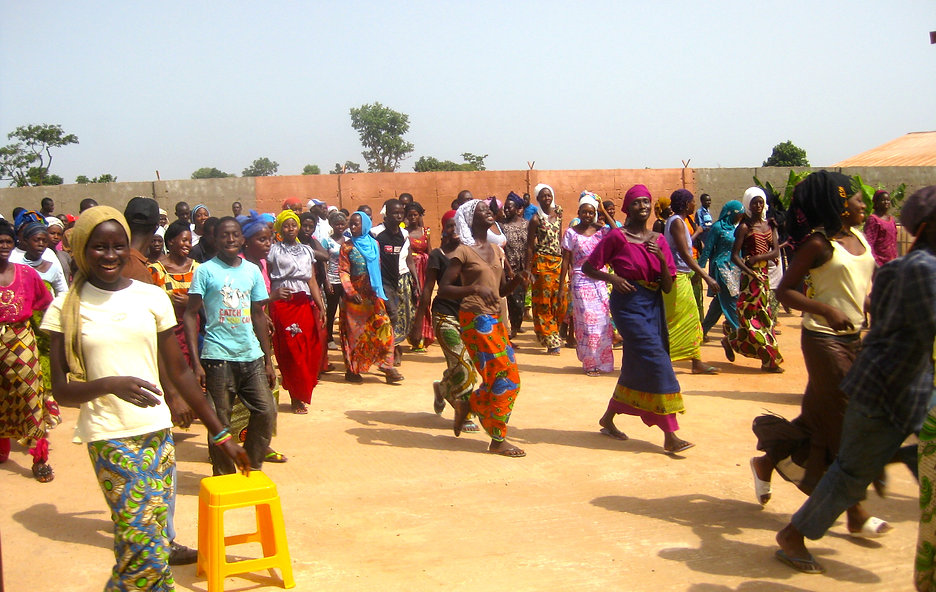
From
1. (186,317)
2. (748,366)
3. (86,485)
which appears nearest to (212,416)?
(186,317)

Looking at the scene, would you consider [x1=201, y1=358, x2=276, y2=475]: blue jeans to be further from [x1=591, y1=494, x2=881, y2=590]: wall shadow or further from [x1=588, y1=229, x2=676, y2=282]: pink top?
[x1=588, y1=229, x2=676, y2=282]: pink top

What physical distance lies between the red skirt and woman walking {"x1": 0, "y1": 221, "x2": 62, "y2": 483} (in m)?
2.13

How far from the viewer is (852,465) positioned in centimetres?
404

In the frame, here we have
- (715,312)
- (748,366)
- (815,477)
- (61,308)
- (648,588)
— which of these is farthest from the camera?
(715,312)

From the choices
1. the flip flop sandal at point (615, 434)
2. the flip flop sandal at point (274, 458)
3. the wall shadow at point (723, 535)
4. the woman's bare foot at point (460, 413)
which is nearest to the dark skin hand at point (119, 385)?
the wall shadow at point (723, 535)

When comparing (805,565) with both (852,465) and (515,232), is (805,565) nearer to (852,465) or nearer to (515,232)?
(852,465)

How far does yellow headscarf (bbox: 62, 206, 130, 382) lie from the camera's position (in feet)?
11.5

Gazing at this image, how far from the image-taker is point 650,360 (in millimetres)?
6578

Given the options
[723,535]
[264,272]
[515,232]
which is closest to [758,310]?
[515,232]

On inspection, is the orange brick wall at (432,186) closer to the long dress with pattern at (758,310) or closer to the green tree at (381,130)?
the long dress with pattern at (758,310)

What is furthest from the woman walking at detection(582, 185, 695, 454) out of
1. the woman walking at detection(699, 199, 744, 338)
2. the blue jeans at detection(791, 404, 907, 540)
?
the woman walking at detection(699, 199, 744, 338)

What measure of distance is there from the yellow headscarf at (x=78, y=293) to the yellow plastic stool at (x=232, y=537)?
1.08m

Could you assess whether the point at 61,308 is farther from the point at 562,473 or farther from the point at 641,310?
the point at 641,310

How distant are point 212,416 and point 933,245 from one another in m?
3.27
